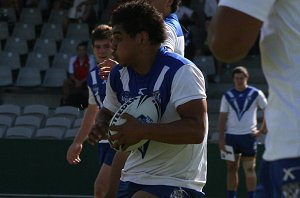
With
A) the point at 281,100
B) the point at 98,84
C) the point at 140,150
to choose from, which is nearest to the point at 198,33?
the point at 98,84

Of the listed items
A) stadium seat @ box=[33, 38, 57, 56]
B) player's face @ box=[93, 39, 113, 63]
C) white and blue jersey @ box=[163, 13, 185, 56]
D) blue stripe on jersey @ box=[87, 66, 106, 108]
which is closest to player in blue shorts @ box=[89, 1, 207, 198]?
white and blue jersey @ box=[163, 13, 185, 56]

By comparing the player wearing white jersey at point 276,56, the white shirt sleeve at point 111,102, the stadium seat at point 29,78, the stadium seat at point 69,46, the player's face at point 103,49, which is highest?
the player wearing white jersey at point 276,56

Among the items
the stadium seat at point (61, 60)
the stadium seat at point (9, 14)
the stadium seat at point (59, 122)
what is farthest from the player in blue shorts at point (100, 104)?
the stadium seat at point (9, 14)

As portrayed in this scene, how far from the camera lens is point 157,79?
473cm

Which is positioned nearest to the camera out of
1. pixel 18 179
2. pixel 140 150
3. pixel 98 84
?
pixel 140 150

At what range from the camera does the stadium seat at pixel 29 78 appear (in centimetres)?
1683

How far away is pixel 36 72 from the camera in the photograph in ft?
55.5

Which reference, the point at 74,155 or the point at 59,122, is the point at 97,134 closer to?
the point at 74,155

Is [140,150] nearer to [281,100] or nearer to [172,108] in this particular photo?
[172,108]

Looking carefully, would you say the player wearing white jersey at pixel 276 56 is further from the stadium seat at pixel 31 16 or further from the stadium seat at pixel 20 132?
the stadium seat at pixel 31 16

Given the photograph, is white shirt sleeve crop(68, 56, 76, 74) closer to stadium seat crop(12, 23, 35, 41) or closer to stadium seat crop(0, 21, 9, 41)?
stadium seat crop(12, 23, 35, 41)

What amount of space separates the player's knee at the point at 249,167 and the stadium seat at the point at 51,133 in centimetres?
298

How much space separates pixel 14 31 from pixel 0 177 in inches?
242

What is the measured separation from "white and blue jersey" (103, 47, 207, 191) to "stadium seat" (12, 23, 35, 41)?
44.4 ft
